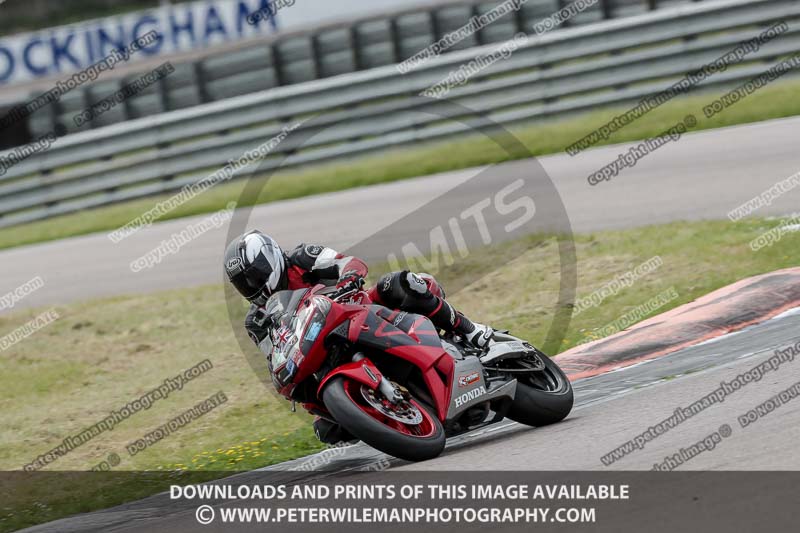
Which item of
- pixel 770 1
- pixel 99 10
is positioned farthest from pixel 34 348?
pixel 99 10

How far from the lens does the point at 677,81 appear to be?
17.7 m

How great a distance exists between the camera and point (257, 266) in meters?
6.65

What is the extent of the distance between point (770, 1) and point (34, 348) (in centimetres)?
1212

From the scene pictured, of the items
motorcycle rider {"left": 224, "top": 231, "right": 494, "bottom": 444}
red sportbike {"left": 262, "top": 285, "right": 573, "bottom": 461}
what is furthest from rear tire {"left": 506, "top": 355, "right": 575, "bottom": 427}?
motorcycle rider {"left": 224, "top": 231, "right": 494, "bottom": 444}

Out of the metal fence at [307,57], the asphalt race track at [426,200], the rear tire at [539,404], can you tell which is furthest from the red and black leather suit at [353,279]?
the metal fence at [307,57]

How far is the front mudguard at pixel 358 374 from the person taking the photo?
6121 mm

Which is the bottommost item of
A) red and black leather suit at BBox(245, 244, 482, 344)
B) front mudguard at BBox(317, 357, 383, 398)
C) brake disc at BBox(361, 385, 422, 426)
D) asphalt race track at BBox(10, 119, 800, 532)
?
asphalt race track at BBox(10, 119, 800, 532)

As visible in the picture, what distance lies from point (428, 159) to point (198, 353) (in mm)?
7483

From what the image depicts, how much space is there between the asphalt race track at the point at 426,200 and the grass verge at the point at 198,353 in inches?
29.5

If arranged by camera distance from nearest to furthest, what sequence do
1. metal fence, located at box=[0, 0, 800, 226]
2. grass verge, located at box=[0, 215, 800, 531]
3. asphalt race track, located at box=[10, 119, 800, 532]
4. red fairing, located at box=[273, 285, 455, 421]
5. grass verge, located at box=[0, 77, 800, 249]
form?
asphalt race track, located at box=[10, 119, 800, 532]
red fairing, located at box=[273, 285, 455, 421]
grass verge, located at box=[0, 215, 800, 531]
grass verge, located at box=[0, 77, 800, 249]
metal fence, located at box=[0, 0, 800, 226]

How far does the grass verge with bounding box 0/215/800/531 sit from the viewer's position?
791 cm

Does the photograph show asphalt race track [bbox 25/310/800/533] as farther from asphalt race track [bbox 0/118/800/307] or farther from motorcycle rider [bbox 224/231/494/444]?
asphalt race track [bbox 0/118/800/307]

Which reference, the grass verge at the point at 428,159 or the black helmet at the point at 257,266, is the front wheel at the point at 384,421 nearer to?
the black helmet at the point at 257,266

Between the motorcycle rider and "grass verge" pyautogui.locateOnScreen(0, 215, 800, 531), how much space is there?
1284mm
